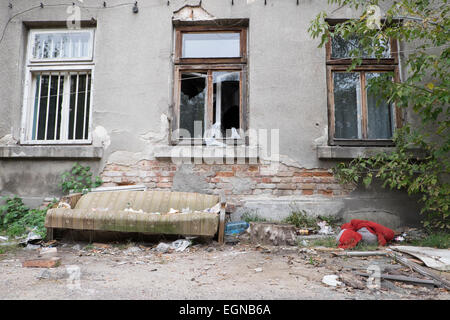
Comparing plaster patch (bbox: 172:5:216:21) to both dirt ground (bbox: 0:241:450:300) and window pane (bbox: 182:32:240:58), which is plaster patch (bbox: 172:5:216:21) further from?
dirt ground (bbox: 0:241:450:300)

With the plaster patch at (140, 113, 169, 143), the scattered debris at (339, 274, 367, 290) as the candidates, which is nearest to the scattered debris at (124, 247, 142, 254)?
the plaster patch at (140, 113, 169, 143)

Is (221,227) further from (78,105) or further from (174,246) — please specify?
(78,105)

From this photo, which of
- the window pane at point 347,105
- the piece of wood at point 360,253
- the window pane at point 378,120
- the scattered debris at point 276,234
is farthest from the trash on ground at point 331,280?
the window pane at point 378,120

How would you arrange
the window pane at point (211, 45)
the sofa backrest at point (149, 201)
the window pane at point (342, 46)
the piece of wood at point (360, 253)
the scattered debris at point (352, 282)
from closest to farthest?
the scattered debris at point (352, 282), the piece of wood at point (360, 253), the sofa backrest at point (149, 201), the window pane at point (342, 46), the window pane at point (211, 45)

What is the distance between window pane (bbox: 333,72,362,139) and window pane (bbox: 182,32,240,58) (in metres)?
1.53

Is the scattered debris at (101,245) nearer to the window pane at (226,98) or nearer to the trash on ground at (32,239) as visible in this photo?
the trash on ground at (32,239)

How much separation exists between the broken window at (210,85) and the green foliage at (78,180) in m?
1.36

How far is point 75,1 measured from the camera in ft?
15.1

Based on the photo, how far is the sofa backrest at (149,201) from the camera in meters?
3.82

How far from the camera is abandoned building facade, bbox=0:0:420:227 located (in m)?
4.23

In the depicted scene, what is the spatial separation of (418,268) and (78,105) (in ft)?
15.2

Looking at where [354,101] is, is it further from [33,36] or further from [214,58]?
[33,36]

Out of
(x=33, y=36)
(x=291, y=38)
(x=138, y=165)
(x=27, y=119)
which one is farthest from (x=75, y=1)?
(x=291, y=38)

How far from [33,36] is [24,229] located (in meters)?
2.89
